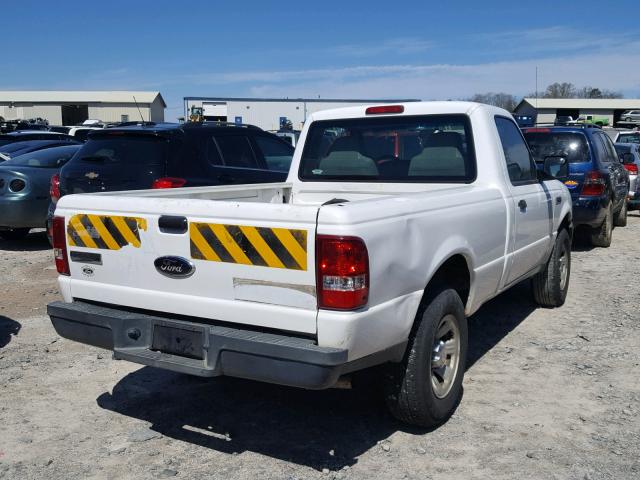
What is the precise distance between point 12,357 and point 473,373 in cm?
357

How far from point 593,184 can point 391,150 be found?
5216 millimetres

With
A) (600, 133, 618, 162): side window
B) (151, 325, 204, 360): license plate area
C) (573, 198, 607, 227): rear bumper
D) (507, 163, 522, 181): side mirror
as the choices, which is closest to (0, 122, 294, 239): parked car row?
(507, 163, 522, 181): side mirror

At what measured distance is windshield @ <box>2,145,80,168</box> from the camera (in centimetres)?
1046

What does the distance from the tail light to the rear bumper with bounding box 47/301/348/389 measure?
7259 millimetres

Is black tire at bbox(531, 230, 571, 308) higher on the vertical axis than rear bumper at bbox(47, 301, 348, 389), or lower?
lower

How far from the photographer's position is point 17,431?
408cm

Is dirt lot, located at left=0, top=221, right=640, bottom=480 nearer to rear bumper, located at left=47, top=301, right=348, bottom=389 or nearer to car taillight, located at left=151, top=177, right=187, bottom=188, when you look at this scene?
rear bumper, located at left=47, top=301, right=348, bottom=389

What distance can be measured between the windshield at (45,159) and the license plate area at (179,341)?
778cm

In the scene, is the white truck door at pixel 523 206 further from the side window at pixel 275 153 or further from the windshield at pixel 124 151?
the windshield at pixel 124 151

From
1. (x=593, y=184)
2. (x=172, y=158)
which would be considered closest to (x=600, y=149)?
(x=593, y=184)

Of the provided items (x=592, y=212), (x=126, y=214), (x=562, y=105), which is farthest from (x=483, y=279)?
(x=562, y=105)

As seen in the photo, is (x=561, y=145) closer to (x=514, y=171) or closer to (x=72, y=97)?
(x=514, y=171)

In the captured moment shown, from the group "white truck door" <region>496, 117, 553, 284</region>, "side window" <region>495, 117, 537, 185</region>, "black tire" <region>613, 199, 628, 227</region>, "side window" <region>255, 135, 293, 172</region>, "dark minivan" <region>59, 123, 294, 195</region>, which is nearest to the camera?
"white truck door" <region>496, 117, 553, 284</region>

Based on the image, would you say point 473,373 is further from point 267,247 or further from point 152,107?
point 152,107
